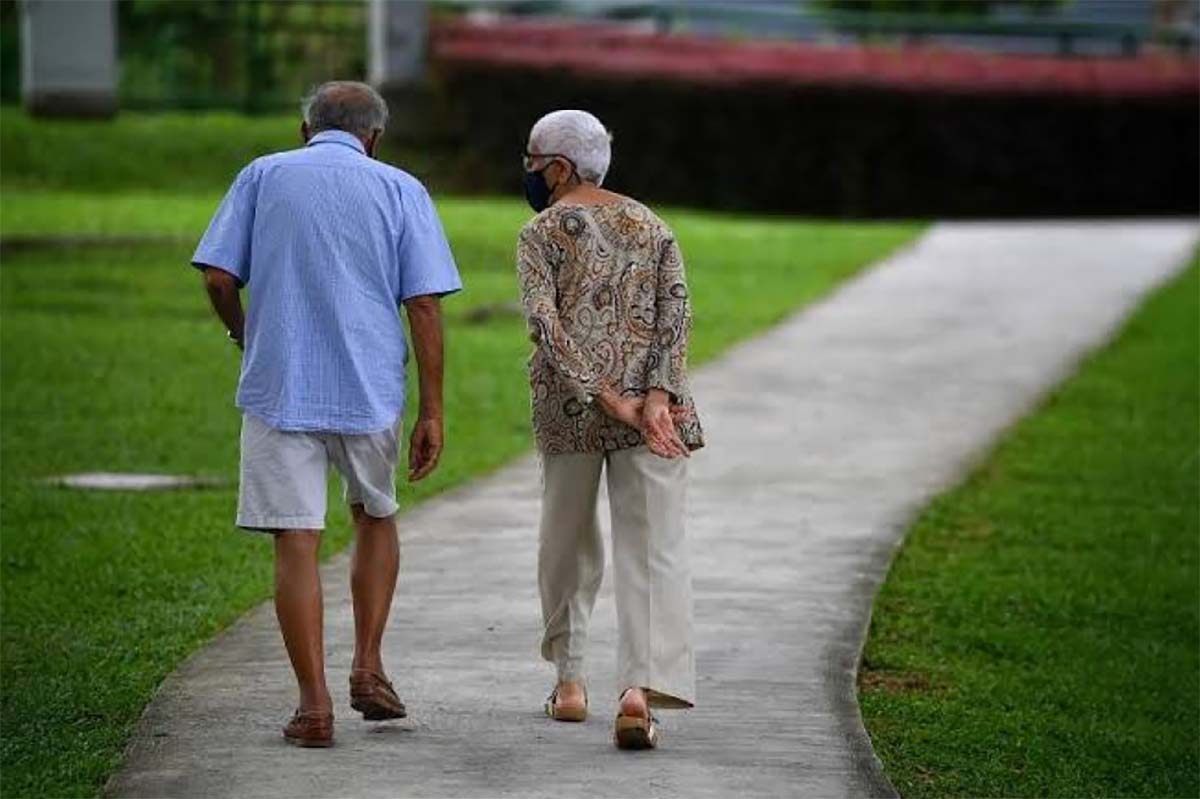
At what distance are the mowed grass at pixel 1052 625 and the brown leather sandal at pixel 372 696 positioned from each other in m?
1.31

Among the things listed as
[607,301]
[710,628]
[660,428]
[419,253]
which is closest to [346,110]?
[419,253]

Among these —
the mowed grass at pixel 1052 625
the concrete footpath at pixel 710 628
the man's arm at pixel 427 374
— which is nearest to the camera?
the concrete footpath at pixel 710 628

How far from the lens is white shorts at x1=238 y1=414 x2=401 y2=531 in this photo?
7.31 metres

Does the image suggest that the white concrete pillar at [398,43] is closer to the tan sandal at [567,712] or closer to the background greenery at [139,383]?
the background greenery at [139,383]

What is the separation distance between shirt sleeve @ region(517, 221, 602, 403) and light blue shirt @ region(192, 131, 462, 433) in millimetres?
184

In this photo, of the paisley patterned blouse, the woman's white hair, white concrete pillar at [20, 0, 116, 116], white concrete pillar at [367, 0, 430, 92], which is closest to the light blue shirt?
the paisley patterned blouse

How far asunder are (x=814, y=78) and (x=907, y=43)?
12.0ft

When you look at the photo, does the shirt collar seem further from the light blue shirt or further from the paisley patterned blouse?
the paisley patterned blouse

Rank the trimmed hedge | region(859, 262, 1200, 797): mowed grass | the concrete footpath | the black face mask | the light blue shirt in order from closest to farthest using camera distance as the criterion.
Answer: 1. the concrete footpath
2. the light blue shirt
3. the black face mask
4. region(859, 262, 1200, 797): mowed grass
5. the trimmed hedge

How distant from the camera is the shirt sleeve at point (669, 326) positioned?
24.3ft

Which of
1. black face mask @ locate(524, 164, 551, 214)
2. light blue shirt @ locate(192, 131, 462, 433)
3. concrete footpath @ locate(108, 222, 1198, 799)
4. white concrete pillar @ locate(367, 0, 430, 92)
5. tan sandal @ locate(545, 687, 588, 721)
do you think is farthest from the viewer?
white concrete pillar @ locate(367, 0, 430, 92)

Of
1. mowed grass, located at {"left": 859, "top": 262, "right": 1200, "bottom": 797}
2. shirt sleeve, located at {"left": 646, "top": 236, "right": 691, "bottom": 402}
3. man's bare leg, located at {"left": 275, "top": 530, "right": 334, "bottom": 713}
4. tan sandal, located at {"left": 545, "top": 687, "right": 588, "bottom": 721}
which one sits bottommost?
mowed grass, located at {"left": 859, "top": 262, "right": 1200, "bottom": 797}

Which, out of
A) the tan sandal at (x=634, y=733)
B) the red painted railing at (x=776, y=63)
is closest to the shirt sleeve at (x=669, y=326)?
the tan sandal at (x=634, y=733)

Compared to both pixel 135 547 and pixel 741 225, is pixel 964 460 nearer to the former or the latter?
pixel 135 547
